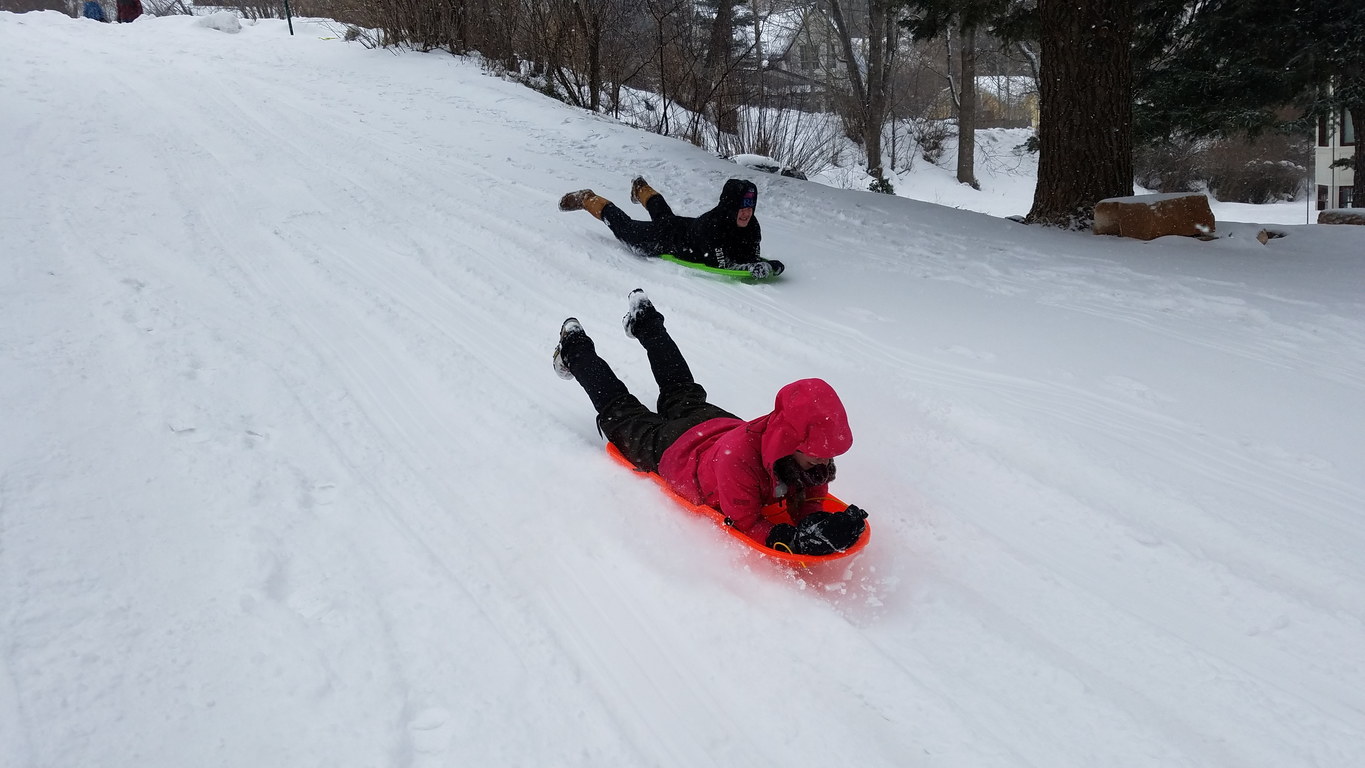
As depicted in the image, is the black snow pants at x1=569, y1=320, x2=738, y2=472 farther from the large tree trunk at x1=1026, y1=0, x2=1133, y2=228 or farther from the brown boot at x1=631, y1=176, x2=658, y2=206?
the large tree trunk at x1=1026, y1=0, x2=1133, y2=228

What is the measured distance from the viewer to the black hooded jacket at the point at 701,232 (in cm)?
539

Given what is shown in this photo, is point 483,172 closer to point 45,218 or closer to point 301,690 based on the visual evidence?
point 45,218

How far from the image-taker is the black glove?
2428 mm

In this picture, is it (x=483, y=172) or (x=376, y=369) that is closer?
(x=376, y=369)

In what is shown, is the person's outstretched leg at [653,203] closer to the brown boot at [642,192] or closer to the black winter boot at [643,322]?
the brown boot at [642,192]

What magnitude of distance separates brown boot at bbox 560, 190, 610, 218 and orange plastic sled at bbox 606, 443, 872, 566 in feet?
9.78

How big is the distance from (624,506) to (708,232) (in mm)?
2927

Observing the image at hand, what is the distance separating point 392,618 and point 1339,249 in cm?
653

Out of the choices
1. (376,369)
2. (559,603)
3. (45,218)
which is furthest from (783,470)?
(45,218)

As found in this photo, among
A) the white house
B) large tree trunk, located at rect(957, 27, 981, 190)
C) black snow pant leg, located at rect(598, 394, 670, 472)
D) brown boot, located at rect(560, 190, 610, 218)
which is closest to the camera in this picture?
black snow pant leg, located at rect(598, 394, 670, 472)

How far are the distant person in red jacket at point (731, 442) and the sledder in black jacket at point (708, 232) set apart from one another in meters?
1.88

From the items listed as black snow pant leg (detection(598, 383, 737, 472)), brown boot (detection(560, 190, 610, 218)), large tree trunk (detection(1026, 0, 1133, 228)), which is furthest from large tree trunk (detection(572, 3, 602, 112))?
black snow pant leg (detection(598, 383, 737, 472))

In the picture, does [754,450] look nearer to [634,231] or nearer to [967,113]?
[634,231]

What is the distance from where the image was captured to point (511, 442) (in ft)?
10.9
